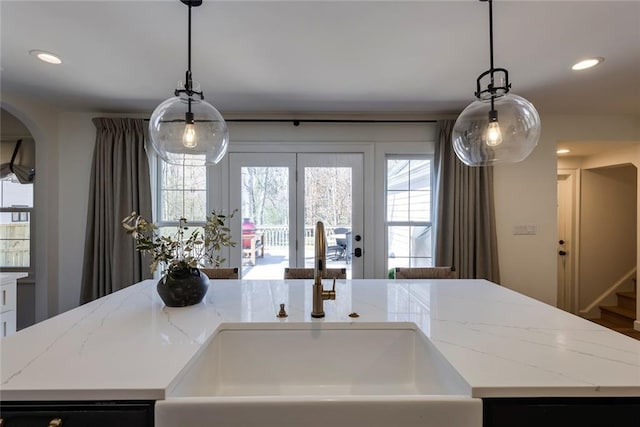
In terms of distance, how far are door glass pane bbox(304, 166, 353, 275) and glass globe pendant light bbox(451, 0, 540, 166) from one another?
1.93 meters

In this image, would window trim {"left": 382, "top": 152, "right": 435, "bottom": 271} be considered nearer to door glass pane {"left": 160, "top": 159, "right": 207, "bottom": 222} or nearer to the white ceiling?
the white ceiling

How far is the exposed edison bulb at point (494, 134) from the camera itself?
1.39 metres

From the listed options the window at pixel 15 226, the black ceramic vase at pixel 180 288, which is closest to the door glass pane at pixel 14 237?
the window at pixel 15 226

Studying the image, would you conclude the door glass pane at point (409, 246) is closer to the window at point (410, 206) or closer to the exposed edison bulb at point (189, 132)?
the window at point (410, 206)

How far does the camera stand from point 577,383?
76 centimetres

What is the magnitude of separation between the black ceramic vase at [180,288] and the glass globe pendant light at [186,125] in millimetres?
608

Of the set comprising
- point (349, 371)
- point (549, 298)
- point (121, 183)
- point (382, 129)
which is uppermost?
point (382, 129)

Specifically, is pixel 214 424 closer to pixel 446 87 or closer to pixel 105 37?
pixel 105 37

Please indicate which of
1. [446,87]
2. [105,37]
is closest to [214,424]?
[105,37]

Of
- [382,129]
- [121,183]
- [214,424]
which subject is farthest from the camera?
[382,129]

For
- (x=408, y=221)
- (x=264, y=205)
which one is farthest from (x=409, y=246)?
(x=264, y=205)

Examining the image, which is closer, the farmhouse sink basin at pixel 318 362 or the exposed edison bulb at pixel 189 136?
the farmhouse sink basin at pixel 318 362

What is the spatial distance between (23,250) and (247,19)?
375 centimetres

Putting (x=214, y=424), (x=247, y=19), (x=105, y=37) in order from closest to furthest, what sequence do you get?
1. (x=214, y=424)
2. (x=247, y=19)
3. (x=105, y=37)
